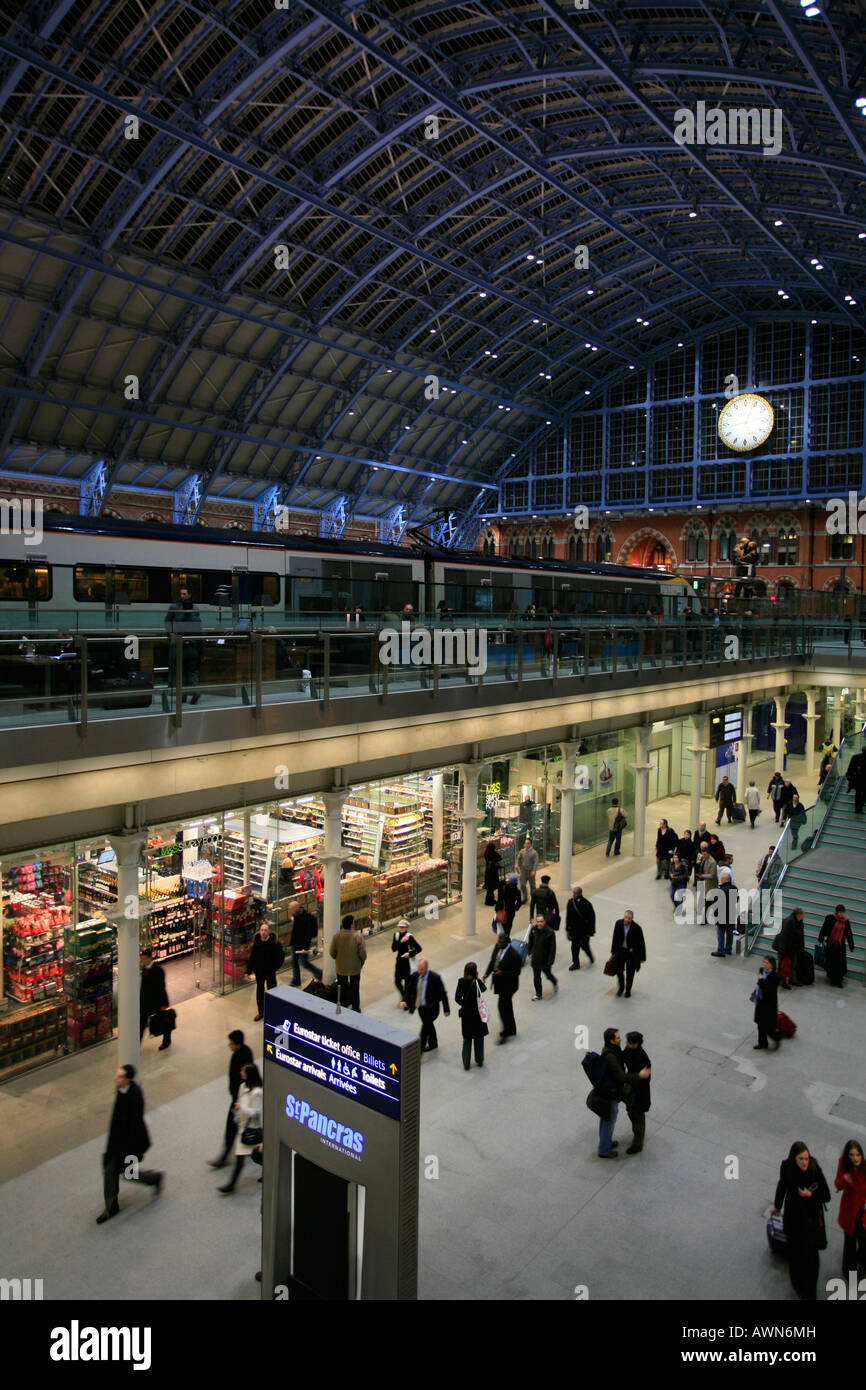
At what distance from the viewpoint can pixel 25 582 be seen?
13.6m

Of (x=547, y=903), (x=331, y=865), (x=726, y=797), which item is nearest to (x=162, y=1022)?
(x=331, y=865)

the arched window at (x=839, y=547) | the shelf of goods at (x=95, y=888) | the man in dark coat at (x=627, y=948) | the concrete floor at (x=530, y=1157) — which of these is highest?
the arched window at (x=839, y=547)

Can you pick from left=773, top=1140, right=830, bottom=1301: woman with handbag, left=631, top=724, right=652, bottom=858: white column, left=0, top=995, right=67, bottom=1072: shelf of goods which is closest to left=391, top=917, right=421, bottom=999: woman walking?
left=0, top=995, right=67, bottom=1072: shelf of goods

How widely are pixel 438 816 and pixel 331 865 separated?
534 centimetres

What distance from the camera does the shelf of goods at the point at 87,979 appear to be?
1113cm

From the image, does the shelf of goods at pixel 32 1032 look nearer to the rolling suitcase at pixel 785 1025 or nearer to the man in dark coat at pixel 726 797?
the rolling suitcase at pixel 785 1025

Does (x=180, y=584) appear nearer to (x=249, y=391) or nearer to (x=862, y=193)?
(x=249, y=391)

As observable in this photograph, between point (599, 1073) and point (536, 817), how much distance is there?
11.3m

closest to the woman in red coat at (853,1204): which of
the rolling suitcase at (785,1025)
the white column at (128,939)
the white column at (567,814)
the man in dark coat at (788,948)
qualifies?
the rolling suitcase at (785,1025)

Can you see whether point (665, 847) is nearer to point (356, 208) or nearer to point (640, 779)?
point (640, 779)

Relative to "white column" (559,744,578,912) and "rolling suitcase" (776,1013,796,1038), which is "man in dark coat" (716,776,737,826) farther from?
"rolling suitcase" (776,1013,796,1038)

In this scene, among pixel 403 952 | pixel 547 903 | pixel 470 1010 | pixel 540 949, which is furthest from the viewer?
pixel 547 903

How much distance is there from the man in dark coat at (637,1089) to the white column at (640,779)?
11261mm
